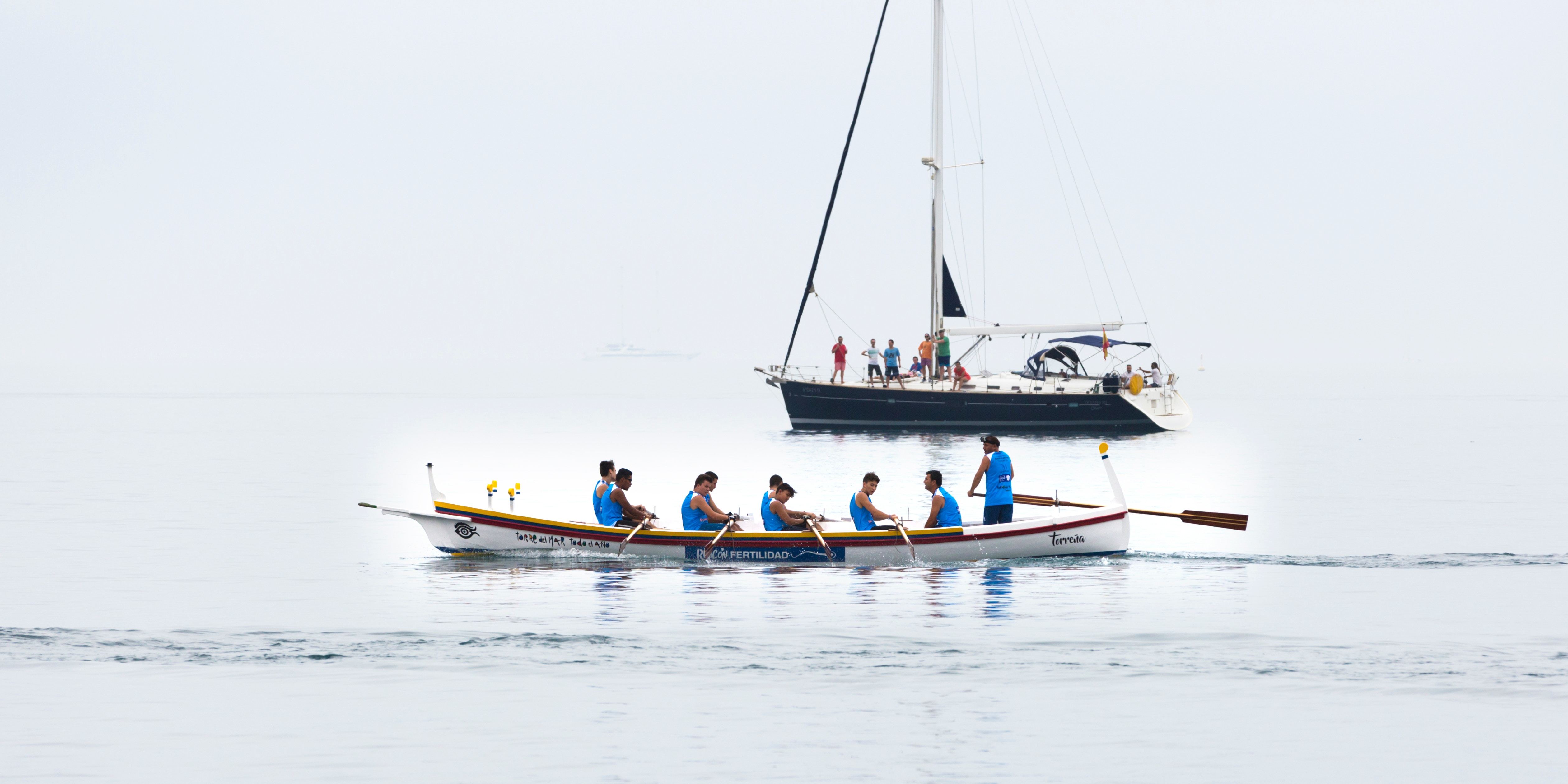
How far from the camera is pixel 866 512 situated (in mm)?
25531

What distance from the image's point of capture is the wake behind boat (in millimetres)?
25578

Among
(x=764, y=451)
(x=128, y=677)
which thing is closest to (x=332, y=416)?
(x=764, y=451)

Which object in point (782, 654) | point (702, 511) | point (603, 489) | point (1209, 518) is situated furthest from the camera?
point (1209, 518)

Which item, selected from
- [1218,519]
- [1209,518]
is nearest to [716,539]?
[1209,518]

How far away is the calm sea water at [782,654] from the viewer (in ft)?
48.9

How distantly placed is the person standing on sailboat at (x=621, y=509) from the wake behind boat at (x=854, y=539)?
202 mm

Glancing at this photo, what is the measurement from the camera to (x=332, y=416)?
342 ft

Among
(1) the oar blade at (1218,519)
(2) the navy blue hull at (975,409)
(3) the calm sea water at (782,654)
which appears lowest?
(3) the calm sea water at (782,654)

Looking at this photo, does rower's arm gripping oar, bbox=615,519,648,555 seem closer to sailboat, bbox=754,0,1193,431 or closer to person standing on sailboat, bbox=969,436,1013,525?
person standing on sailboat, bbox=969,436,1013,525

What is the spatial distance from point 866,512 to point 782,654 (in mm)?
6731

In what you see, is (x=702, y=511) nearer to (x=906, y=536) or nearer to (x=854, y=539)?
(x=854, y=539)

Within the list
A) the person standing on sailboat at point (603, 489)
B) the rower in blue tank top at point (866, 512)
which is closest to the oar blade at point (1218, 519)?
the rower in blue tank top at point (866, 512)

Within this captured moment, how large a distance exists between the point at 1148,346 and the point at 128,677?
175 feet

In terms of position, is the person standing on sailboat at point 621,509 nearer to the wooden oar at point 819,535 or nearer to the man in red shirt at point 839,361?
the wooden oar at point 819,535
